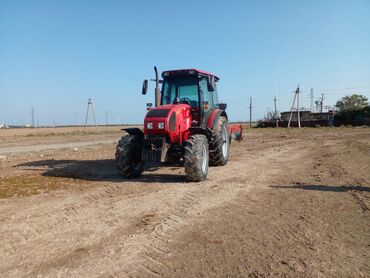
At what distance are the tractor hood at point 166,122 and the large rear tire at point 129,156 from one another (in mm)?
493

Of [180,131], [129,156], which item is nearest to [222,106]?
[180,131]

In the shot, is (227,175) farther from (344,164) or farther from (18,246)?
(18,246)

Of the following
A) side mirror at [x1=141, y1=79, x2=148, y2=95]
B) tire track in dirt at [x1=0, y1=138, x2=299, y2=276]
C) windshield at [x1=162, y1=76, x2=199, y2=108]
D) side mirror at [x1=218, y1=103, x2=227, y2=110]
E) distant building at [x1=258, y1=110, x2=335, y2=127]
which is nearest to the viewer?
tire track in dirt at [x1=0, y1=138, x2=299, y2=276]

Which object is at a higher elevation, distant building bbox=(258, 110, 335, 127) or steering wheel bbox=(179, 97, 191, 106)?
steering wheel bbox=(179, 97, 191, 106)

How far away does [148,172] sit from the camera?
33.1 ft

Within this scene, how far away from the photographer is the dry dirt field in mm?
3803

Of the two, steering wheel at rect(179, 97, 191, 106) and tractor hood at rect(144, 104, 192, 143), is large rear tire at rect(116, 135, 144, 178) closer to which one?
tractor hood at rect(144, 104, 192, 143)

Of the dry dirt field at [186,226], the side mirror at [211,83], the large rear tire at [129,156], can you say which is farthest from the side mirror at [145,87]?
the dry dirt field at [186,226]

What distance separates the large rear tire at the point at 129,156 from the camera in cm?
867

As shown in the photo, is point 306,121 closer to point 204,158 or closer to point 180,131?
point 180,131

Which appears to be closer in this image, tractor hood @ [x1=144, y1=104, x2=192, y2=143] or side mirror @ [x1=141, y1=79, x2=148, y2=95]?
tractor hood @ [x1=144, y1=104, x2=192, y2=143]

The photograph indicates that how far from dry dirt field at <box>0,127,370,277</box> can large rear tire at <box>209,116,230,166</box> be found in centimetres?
101

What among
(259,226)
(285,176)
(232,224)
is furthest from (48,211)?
(285,176)

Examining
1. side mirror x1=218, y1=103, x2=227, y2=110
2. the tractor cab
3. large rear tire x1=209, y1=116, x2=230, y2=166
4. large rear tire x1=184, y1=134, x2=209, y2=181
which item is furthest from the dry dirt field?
side mirror x1=218, y1=103, x2=227, y2=110
